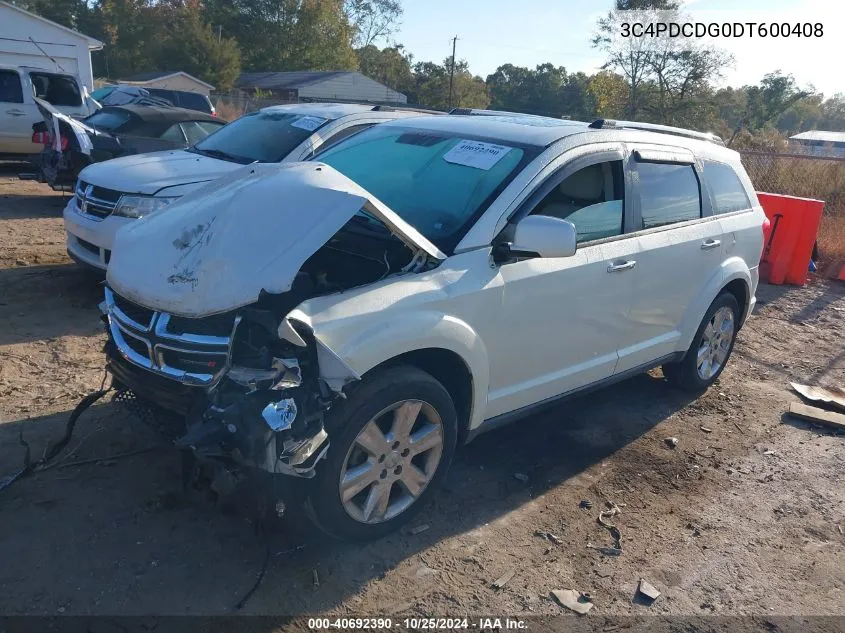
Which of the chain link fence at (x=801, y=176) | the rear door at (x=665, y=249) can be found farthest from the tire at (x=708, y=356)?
the chain link fence at (x=801, y=176)

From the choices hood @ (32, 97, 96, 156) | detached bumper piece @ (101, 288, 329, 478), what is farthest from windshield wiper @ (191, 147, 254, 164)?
detached bumper piece @ (101, 288, 329, 478)

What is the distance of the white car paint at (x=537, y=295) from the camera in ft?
9.92

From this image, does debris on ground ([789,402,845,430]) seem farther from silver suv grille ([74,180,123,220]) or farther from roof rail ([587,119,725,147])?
silver suv grille ([74,180,123,220])

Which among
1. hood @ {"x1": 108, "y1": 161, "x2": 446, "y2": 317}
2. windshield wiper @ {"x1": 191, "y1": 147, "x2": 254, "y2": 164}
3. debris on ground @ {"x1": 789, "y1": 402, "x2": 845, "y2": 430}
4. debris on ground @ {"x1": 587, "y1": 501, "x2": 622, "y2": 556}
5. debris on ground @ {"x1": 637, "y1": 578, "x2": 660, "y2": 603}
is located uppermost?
windshield wiper @ {"x1": 191, "y1": 147, "x2": 254, "y2": 164}

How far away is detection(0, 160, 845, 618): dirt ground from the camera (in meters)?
3.01

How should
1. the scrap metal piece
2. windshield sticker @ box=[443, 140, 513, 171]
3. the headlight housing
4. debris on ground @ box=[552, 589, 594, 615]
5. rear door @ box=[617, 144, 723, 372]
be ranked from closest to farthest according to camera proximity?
the scrap metal piece < debris on ground @ box=[552, 589, 594, 615] < windshield sticker @ box=[443, 140, 513, 171] < rear door @ box=[617, 144, 723, 372] < the headlight housing

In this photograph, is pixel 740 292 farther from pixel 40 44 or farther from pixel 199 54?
pixel 199 54

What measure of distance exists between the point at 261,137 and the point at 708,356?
4.71 m

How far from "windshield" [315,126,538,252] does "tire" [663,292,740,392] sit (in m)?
2.35

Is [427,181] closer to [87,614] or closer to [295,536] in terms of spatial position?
[295,536]

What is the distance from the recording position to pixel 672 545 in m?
3.62

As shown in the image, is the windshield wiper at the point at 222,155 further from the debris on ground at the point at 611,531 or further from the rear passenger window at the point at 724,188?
the debris on ground at the point at 611,531

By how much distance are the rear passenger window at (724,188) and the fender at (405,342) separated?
2.72 m

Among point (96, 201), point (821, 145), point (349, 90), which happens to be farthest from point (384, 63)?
point (96, 201)
